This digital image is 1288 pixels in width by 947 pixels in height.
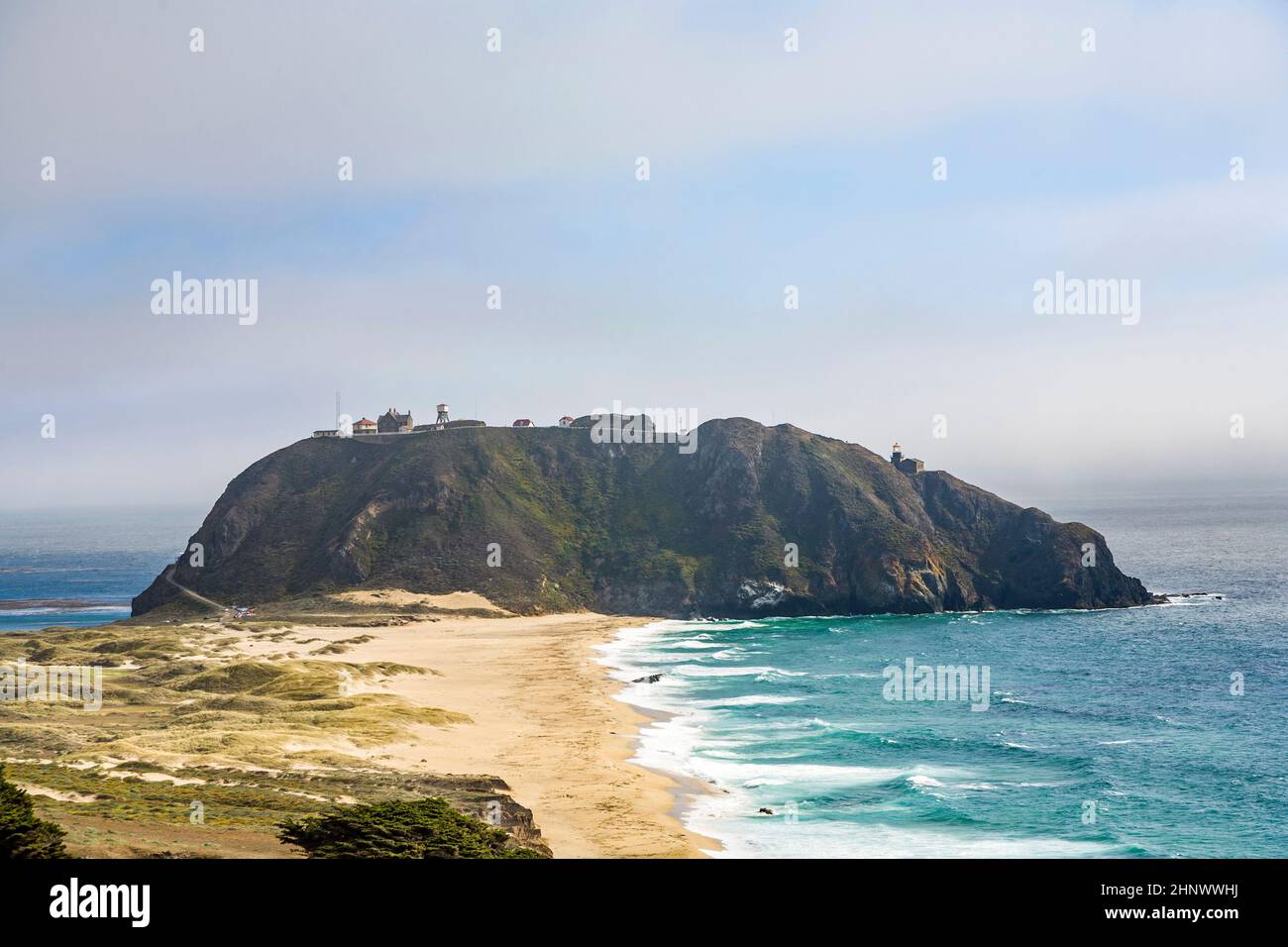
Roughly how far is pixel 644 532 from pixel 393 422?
197 feet

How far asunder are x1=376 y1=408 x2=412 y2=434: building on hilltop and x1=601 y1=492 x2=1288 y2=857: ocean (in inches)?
3383

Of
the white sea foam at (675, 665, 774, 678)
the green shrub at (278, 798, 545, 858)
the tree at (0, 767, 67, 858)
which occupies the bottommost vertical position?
the white sea foam at (675, 665, 774, 678)

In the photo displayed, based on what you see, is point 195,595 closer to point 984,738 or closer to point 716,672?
point 716,672

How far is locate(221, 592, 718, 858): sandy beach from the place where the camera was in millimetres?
38875

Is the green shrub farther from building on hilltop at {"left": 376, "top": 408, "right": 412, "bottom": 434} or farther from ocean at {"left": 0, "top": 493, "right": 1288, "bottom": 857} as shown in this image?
building on hilltop at {"left": 376, "top": 408, "right": 412, "bottom": 434}

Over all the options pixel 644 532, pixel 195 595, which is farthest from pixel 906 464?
pixel 195 595

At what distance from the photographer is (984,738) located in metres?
60.0

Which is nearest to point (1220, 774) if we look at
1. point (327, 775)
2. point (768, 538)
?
point (327, 775)

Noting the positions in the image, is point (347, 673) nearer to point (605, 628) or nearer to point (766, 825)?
point (766, 825)

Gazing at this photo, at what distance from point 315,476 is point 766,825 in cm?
14427

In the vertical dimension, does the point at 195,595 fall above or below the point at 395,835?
below

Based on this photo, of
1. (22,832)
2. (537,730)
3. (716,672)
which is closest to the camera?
(22,832)

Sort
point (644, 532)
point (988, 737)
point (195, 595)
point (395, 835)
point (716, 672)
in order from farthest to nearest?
point (644, 532), point (195, 595), point (716, 672), point (988, 737), point (395, 835)

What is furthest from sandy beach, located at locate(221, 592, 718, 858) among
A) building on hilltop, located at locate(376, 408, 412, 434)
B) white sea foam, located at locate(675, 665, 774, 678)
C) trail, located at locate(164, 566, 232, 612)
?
building on hilltop, located at locate(376, 408, 412, 434)
